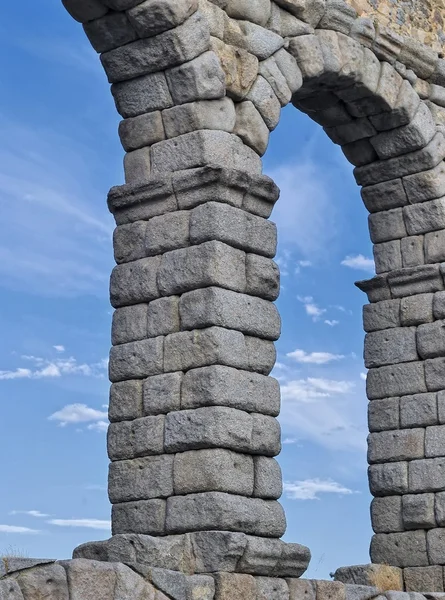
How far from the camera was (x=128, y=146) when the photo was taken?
10250 mm

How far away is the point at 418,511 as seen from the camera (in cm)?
1212

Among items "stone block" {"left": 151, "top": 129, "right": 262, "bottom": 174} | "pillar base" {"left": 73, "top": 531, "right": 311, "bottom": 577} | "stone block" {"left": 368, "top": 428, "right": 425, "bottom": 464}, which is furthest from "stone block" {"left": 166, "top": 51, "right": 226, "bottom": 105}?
"stone block" {"left": 368, "top": 428, "right": 425, "bottom": 464}

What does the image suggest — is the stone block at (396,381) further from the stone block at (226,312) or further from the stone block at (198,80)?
the stone block at (198,80)

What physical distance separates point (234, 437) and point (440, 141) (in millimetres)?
5470

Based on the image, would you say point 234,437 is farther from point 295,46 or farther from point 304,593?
point 295,46

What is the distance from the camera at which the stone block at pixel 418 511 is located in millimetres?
12055

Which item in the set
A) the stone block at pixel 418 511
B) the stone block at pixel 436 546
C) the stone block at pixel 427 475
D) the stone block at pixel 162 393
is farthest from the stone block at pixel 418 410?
the stone block at pixel 162 393

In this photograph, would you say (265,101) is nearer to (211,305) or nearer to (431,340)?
(211,305)

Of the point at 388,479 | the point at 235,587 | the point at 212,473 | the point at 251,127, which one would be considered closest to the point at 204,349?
the point at 212,473

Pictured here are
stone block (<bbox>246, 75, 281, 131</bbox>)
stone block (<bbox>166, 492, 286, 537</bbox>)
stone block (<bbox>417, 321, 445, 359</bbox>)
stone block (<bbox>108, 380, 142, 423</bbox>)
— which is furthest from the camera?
stone block (<bbox>417, 321, 445, 359</bbox>)

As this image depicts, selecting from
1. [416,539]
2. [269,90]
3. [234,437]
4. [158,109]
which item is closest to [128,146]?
[158,109]

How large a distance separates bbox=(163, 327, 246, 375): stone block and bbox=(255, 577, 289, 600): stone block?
5.46 feet

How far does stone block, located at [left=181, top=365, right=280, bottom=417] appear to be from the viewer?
905cm

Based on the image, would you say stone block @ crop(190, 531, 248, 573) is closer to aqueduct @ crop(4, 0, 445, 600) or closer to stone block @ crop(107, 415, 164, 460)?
aqueduct @ crop(4, 0, 445, 600)
